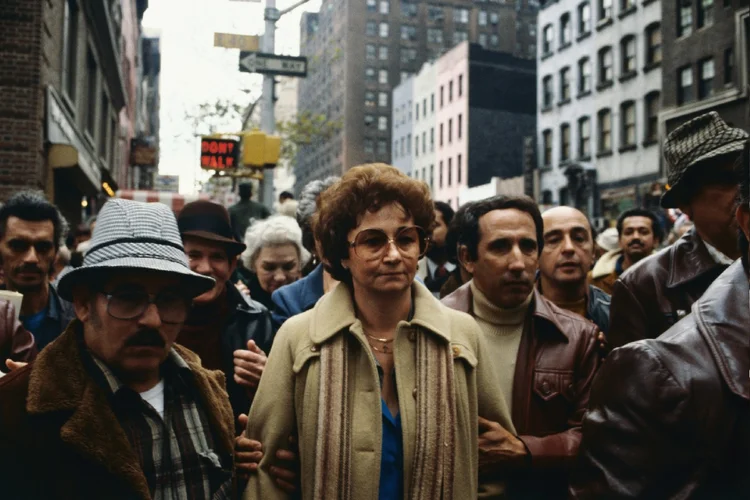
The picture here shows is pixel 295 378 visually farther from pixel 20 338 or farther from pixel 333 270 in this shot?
pixel 20 338

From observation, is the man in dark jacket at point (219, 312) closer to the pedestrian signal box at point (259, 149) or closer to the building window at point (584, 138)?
the pedestrian signal box at point (259, 149)

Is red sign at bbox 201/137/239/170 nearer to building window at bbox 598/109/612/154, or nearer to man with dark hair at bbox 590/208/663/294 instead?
man with dark hair at bbox 590/208/663/294

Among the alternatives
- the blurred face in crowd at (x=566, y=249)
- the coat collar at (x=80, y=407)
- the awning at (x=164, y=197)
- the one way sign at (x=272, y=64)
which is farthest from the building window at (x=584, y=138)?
the coat collar at (x=80, y=407)

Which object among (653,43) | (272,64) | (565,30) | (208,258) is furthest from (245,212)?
(565,30)

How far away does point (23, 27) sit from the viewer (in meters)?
11.2

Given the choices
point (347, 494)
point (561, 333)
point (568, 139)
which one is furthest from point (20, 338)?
point (568, 139)

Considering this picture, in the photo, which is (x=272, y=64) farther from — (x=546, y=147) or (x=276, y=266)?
(x=546, y=147)

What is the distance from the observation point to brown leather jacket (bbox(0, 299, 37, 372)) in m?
3.38

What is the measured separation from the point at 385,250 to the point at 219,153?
12811 mm

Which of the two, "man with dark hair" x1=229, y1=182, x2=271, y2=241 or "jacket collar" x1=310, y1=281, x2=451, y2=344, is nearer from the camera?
"jacket collar" x1=310, y1=281, x2=451, y2=344

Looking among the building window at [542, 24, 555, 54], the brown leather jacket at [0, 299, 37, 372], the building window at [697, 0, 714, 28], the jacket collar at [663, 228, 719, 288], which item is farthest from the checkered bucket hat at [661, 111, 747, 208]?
the building window at [542, 24, 555, 54]

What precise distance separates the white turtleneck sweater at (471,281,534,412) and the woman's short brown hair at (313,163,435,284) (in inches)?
28.7

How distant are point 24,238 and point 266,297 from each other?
161cm

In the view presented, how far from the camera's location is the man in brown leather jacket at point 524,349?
120 inches
